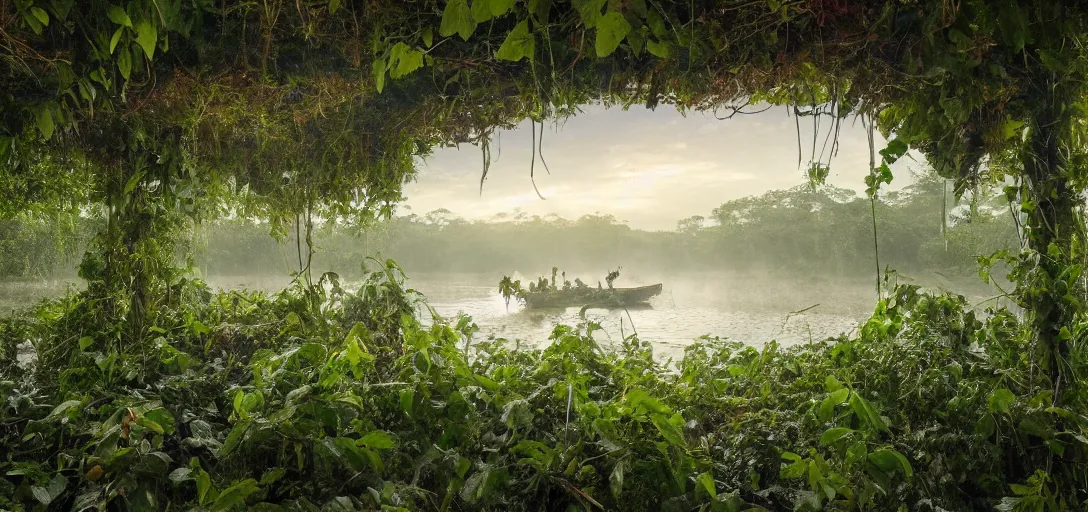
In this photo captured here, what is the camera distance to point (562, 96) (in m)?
1.61

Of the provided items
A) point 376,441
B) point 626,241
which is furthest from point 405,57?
point 626,241

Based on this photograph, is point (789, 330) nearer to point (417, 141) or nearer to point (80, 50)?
point (417, 141)

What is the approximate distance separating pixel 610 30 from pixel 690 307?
331 centimetres

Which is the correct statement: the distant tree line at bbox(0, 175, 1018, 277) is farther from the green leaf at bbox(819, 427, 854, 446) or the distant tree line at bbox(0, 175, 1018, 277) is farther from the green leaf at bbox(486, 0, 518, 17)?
the green leaf at bbox(486, 0, 518, 17)

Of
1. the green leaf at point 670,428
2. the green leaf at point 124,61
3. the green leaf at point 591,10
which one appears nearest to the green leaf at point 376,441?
the green leaf at point 670,428

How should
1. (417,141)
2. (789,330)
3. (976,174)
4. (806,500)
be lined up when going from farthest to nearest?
(789,330) → (417,141) → (976,174) → (806,500)

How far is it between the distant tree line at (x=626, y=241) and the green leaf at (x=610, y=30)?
10.8ft

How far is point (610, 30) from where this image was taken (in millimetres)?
901

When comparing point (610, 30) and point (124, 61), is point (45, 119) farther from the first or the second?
point (610, 30)

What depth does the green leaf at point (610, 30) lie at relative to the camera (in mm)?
881

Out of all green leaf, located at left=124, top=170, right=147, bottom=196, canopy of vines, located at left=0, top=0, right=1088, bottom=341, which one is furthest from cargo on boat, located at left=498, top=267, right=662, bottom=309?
green leaf, located at left=124, top=170, right=147, bottom=196

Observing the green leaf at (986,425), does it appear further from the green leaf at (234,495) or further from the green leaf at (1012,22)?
the green leaf at (234,495)

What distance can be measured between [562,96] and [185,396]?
57.4 inches

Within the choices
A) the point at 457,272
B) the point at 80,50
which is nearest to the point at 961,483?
the point at 80,50
